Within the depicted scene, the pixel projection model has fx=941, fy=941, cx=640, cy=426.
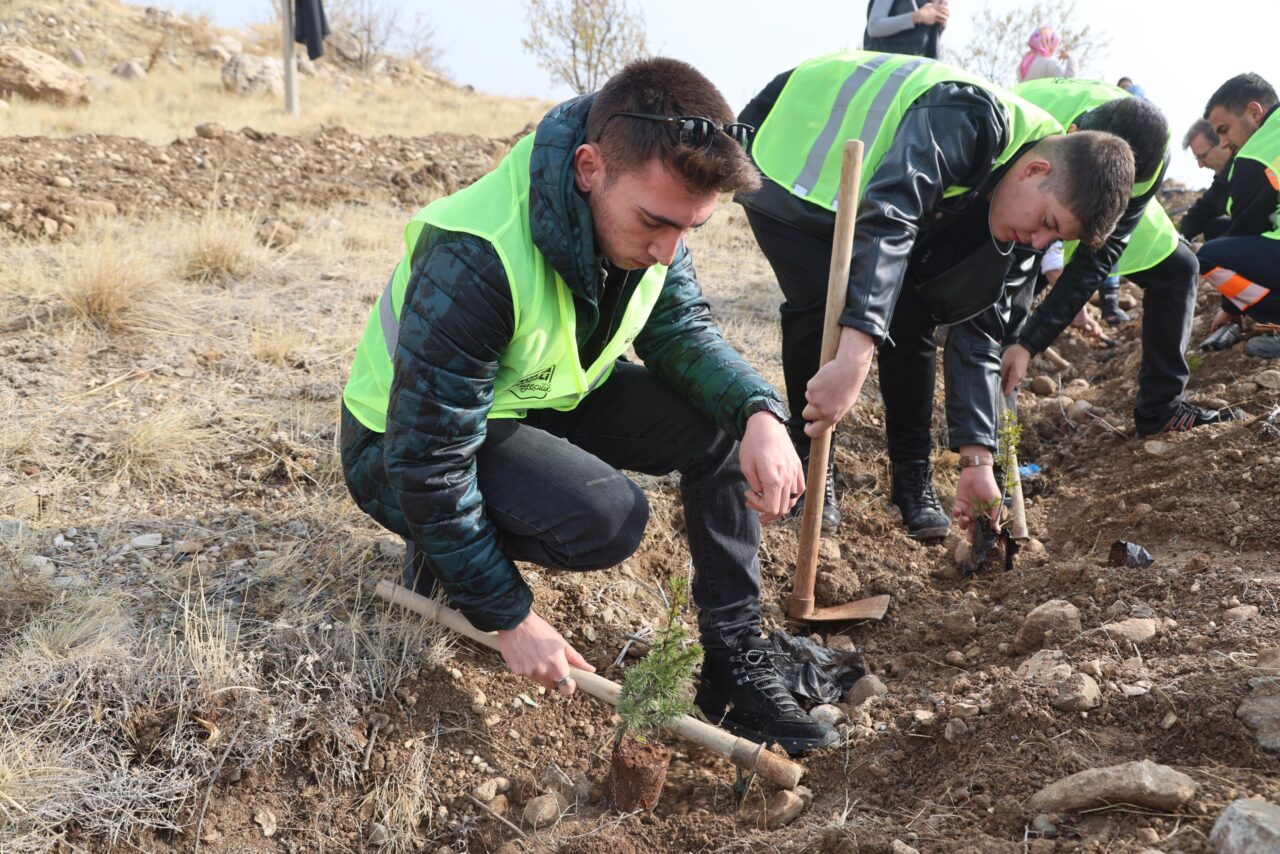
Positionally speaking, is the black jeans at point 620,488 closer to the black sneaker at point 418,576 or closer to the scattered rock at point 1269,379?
the black sneaker at point 418,576

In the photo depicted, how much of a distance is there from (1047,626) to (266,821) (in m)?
2.00

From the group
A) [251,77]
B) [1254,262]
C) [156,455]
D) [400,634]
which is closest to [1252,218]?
[1254,262]

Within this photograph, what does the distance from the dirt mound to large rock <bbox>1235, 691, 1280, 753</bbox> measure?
5684 millimetres

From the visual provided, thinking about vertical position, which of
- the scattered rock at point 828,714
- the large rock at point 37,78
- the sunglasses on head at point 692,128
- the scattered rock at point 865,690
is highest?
the sunglasses on head at point 692,128

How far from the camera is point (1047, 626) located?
8.32 ft

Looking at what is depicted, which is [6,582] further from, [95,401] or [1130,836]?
[1130,836]

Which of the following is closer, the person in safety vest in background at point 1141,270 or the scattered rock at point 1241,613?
the scattered rock at point 1241,613

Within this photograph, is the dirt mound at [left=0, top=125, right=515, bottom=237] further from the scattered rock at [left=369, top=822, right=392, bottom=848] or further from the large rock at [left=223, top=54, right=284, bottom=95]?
the large rock at [left=223, top=54, right=284, bottom=95]

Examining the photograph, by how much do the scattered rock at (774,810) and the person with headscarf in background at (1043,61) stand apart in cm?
539

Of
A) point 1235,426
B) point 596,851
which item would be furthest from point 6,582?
point 1235,426

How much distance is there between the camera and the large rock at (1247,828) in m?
1.36

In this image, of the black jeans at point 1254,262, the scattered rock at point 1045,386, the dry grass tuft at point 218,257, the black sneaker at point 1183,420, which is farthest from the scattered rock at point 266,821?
the black jeans at point 1254,262

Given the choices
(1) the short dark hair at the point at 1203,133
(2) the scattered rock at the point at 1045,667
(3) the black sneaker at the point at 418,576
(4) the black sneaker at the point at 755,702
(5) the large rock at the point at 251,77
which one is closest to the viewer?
(2) the scattered rock at the point at 1045,667

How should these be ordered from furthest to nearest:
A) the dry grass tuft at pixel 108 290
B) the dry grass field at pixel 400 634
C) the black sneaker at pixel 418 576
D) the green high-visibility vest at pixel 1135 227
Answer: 1. the dry grass tuft at pixel 108 290
2. the green high-visibility vest at pixel 1135 227
3. the black sneaker at pixel 418 576
4. the dry grass field at pixel 400 634
